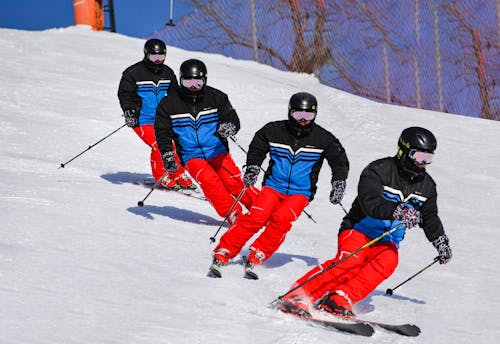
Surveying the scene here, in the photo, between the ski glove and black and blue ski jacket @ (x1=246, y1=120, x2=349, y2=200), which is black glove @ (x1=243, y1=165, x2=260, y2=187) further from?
the ski glove

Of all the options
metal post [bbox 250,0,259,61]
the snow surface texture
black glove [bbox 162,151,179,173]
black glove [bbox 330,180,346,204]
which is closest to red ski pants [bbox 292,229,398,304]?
the snow surface texture

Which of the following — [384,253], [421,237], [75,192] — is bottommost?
[421,237]

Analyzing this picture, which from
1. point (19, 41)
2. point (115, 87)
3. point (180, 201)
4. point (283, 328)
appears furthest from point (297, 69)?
point (283, 328)

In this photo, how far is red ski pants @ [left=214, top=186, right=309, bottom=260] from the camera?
549cm

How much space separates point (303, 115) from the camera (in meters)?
5.53

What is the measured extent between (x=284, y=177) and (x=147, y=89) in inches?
140

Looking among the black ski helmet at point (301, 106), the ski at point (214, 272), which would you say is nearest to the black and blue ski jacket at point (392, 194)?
the black ski helmet at point (301, 106)

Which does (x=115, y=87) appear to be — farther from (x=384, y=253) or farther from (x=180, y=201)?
(x=384, y=253)

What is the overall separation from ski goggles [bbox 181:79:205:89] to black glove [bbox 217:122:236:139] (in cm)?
44

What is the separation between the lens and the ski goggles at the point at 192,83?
6.68m

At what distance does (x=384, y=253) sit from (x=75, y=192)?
363 centimetres

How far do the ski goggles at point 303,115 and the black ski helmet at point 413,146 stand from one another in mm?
805

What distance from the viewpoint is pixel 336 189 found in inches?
221

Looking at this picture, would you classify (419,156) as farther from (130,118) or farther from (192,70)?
(130,118)
